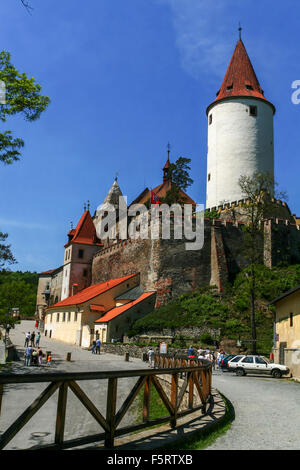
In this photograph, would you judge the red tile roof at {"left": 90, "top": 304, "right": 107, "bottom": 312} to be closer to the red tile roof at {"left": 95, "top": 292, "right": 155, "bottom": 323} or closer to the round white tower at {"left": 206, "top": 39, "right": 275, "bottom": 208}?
the red tile roof at {"left": 95, "top": 292, "right": 155, "bottom": 323}

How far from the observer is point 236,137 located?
50.2m

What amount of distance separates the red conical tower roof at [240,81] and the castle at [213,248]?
0.12 metres

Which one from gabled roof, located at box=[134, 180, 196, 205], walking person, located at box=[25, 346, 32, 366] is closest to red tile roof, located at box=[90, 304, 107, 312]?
walking person, located at box=[25, 346, 32, 366]

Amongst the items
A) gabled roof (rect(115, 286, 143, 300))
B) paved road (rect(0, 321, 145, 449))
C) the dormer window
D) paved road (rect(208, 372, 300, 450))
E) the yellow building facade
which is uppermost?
the dormer window

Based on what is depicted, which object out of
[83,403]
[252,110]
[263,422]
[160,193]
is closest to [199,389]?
[263,422]

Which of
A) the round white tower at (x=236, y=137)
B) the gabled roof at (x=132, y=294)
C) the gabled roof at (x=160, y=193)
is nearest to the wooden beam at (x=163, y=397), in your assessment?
the gabled roof at (x=132, y=294)

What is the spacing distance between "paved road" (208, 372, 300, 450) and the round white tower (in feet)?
117

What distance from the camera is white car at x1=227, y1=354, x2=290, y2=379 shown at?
22672mm

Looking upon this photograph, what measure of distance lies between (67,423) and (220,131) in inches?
1689

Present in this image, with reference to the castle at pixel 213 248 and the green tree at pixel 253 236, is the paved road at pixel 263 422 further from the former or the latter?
the castle at pixel 213 248

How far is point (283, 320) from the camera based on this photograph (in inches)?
1005

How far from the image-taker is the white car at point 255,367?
22672mm
